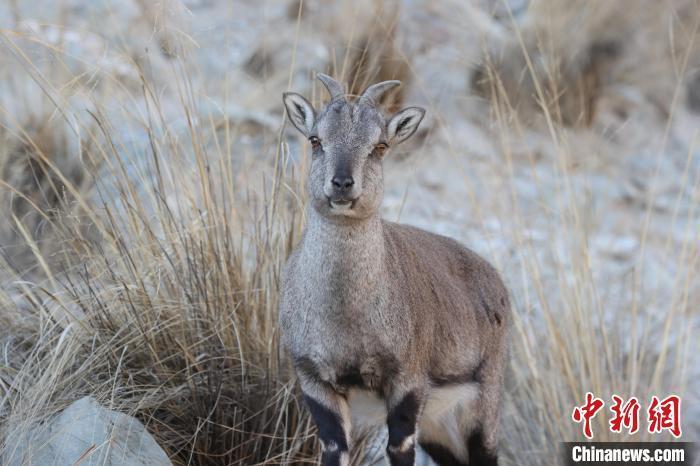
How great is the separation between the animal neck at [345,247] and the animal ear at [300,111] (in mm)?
440

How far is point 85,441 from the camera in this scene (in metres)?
4.57

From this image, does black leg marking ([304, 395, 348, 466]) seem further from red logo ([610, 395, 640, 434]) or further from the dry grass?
red logo ([610, 395, 640, 434])

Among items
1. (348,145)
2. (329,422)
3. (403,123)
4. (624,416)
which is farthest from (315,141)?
(624,416)

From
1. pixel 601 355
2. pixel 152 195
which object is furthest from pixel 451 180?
pixel 152 195

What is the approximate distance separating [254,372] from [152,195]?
1219 millimetres

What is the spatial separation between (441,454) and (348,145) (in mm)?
1965


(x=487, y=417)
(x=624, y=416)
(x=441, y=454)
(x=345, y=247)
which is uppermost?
(x=345, y=247)

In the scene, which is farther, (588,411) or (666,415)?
(666,415)

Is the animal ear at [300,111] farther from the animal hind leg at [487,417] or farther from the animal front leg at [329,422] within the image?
the animal hind leg at [487,417]

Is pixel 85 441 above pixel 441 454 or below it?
above

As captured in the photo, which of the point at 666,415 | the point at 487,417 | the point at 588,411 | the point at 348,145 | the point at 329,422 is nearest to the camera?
the point at 348,145

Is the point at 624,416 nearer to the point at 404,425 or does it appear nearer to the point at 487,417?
the point at 487,417

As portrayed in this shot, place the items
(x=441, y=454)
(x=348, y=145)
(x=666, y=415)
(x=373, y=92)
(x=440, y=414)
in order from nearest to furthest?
(x=348, y=145) < (x=373, y=92) < (x=440, y=414) < (x=441, y=454) < (x=666, y=415)

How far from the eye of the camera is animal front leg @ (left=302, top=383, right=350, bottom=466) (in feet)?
14.0
